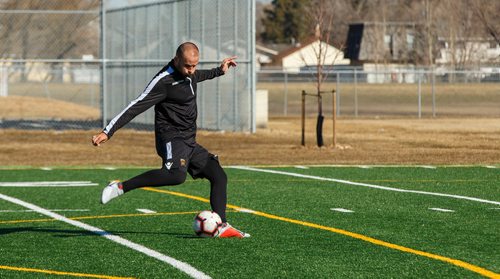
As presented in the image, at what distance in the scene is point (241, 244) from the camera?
11.2 metres

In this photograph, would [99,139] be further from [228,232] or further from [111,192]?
[228,232]

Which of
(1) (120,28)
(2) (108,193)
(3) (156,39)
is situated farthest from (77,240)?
(1) (120,28)

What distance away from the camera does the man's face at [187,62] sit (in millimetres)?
11234

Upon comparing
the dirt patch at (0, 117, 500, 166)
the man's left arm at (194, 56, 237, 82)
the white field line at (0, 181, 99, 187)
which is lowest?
the white field line at (0, 181, 99, 187)

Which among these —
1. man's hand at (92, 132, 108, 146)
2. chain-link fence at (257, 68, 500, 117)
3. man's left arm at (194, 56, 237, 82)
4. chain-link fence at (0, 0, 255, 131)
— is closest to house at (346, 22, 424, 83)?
chain-link fence at (257, 68, 500, 117)

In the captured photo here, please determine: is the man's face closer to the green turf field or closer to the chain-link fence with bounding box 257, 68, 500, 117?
the green turf field

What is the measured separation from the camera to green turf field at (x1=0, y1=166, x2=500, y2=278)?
32.0 ft

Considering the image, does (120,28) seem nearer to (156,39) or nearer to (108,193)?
(156,39)

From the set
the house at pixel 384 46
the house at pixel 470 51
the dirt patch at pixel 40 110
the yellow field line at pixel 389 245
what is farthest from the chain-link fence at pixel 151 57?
the house at pixel 384 46

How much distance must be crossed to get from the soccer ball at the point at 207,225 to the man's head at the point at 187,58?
1.41m

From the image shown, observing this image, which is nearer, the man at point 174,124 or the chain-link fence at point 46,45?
the man at point 174,124

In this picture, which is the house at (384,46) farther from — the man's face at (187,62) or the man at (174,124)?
the man's face at (187,62)

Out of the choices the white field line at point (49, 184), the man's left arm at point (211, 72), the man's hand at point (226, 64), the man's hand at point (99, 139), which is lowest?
the white field line at point (49, 184)

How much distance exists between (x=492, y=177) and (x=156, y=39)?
761 inches
